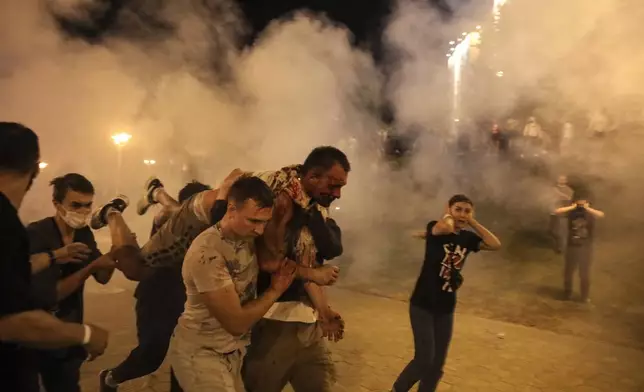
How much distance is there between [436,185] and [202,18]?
7372 millimetres

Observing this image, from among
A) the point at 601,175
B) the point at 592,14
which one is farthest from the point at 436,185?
the point at 592,14

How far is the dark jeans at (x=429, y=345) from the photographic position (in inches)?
140

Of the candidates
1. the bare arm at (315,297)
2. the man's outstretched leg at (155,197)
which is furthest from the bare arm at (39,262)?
the bare arm at (315,297)

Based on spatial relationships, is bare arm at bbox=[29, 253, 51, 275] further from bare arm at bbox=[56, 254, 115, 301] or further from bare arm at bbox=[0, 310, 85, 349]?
bare arm at bbox=[0, 310, 85, 349]

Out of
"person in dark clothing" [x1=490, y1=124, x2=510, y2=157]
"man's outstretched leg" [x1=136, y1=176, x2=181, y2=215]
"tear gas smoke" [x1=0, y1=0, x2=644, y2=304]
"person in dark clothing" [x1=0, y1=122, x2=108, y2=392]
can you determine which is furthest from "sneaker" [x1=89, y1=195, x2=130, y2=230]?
"person in dark clothing" [x1=490, y1=124, x2=510, y2=157]

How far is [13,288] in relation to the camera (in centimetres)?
171

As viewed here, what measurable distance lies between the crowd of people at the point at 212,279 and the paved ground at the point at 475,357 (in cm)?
98

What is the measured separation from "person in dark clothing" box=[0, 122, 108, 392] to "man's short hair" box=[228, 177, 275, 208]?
71 cm

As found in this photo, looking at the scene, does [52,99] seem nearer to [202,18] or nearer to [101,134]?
[101,134]

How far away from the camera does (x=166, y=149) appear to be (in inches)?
315

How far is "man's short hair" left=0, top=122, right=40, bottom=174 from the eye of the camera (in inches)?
76.6

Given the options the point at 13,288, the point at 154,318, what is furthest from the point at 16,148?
the point at 154,318

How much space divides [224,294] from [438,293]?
180 centimetres

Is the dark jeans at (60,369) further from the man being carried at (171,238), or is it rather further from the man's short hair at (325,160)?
the man's short hair at (325,160)
